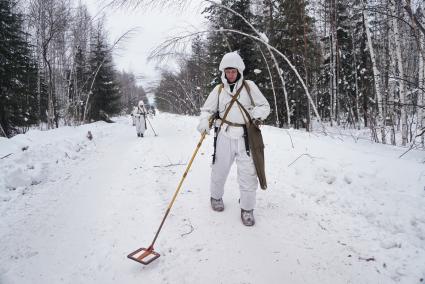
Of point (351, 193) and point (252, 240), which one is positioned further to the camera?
point (351, 193)

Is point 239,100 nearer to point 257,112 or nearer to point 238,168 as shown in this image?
point 257,112

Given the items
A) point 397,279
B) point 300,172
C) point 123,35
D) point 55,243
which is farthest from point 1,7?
point 397,279

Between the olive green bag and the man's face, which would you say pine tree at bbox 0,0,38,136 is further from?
the olive green bag

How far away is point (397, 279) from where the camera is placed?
8.72 ft

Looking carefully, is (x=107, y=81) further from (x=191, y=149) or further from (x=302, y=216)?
(x=302, y=216)

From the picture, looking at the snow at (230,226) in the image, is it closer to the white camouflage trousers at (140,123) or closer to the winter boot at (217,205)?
the winter boot at (217,205)

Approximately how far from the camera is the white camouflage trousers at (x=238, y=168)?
12.9 ft

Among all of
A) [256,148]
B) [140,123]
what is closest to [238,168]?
[256,148]

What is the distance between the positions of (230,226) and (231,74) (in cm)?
212

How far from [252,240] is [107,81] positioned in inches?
1010

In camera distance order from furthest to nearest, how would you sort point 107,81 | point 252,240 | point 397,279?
1. point 107,81
2. point 252,240
3. point 397,279

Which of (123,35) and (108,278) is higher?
(123,35)

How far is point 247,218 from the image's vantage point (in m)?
3.88

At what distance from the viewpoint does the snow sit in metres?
2.91
